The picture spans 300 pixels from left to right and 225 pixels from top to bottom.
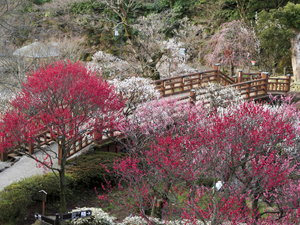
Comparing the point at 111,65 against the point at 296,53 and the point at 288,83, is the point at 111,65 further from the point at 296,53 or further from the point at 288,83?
the point at 296,53

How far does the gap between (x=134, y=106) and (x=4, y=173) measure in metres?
5.33

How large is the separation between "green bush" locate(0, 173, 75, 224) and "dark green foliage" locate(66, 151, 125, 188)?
1.68 feet

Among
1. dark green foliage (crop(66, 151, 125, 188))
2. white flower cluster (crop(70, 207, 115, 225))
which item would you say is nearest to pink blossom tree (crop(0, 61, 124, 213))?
white flower cluster (crop(70, 207, 115, 225))

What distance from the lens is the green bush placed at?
9070 millimetres

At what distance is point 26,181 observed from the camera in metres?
10.2

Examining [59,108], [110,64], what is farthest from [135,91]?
[110,64]

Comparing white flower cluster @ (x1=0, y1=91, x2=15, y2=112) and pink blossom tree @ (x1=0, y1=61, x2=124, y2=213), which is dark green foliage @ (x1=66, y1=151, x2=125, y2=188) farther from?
white flower cluster @ (x1=0, y1=91, x2=15, y2=112)

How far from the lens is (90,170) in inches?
461

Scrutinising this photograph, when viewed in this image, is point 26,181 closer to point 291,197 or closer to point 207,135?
point 207,135

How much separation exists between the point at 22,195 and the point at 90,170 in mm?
2773

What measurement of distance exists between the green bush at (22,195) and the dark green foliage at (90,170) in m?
0.51

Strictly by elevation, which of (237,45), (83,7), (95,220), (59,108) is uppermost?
(83,7)

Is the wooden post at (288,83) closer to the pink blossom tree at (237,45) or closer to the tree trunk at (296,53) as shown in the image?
the tree trunk at (296,53)

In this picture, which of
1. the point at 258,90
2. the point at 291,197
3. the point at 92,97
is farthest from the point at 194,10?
the point at 291,197
